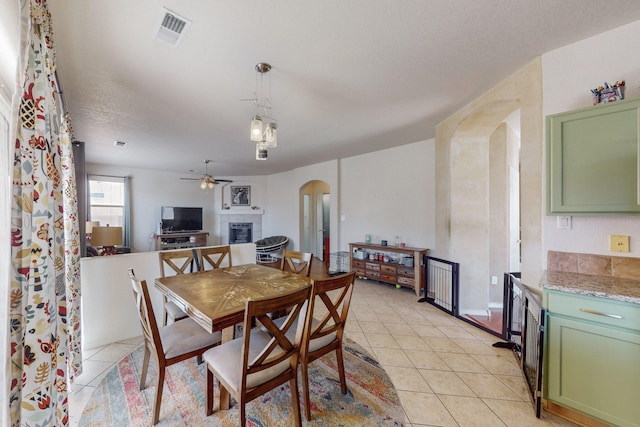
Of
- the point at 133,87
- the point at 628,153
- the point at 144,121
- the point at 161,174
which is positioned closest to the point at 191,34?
the point at 133,87

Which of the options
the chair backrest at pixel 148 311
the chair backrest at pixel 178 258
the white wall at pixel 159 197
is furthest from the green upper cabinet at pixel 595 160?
the white wall at pixel 159 197

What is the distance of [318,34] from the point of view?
1.74m

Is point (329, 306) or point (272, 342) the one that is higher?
point (329, 306)

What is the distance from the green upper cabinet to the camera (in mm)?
1594

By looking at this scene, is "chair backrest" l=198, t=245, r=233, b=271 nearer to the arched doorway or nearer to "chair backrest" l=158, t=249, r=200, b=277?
"chair backrest" l=158, t=249, r=200, b=277

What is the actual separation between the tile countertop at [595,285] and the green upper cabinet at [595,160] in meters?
0.47

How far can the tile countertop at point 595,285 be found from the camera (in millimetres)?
1438

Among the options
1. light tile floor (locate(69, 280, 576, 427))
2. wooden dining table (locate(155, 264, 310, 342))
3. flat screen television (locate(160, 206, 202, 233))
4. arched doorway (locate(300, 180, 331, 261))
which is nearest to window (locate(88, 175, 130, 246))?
flat screen television (locate(160, 206, 202, 233))

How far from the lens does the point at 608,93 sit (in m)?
1.72

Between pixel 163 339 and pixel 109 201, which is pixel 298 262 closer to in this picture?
pixel 163 339

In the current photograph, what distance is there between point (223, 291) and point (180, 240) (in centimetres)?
637

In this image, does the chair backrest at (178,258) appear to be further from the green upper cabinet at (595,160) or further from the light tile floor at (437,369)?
the green upper cabinet at (595,160)

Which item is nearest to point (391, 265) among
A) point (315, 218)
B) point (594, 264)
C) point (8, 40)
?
point (594, 264)

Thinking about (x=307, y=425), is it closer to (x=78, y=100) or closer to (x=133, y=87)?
(x=133, y=87)
